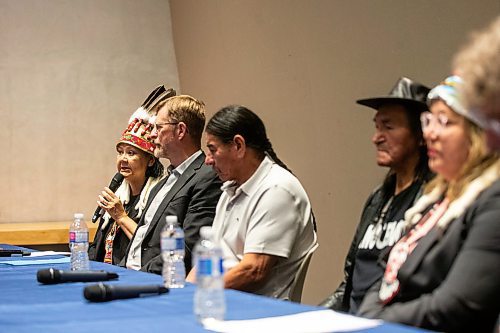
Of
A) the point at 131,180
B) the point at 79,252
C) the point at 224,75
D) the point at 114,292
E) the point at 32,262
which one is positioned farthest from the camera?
the point at 224,75

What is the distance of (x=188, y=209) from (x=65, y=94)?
3034 millimetres

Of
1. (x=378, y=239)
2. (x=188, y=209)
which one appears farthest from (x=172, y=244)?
(x=188, y=209)

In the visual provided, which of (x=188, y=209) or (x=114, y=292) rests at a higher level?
(x=188, y=209)

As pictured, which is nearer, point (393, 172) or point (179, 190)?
point (393, 172)

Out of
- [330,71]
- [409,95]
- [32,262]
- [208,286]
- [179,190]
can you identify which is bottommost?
[32,262]

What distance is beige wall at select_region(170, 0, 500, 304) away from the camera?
12.0 ft

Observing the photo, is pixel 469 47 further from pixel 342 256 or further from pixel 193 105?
pixel 342 256

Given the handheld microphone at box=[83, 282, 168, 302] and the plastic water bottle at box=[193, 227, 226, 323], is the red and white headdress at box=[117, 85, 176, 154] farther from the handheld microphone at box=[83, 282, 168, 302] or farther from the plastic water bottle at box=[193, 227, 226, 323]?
the plastic water bottle at box=[193, 227, 226, 323]

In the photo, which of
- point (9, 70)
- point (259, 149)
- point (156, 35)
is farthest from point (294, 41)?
point (9, 70)

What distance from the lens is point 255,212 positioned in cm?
303

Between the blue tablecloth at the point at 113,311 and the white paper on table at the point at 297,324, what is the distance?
0.04 m

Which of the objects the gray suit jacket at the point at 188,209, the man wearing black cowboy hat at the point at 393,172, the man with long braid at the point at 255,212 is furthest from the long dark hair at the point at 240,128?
the man wearing black cowboy hat at the point at 393,172

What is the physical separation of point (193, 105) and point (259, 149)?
2.95 ft

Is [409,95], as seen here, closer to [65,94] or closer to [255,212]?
[255,212]
